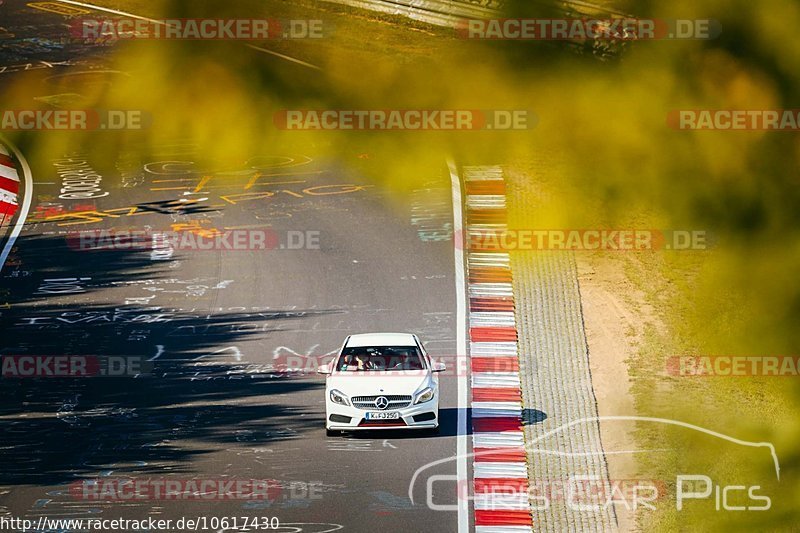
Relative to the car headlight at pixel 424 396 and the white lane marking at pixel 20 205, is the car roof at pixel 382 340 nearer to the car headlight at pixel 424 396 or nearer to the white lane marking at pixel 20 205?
the car headlight at pixel 424 396

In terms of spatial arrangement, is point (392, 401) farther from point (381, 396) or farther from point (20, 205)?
point (20, 205)

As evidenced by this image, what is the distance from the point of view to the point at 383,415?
64.7 ft

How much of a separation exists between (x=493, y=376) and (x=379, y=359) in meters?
2.74

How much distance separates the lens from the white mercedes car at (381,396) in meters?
19.7

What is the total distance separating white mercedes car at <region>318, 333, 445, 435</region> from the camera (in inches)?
777

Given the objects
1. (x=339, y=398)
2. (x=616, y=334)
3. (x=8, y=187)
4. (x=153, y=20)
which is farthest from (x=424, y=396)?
(x=153, y=20)

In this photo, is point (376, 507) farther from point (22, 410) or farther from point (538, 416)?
point (22, 410)

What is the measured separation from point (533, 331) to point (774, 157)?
10168 millimetres

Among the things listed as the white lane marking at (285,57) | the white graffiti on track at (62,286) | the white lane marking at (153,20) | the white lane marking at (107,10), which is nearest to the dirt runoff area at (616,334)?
the white graffiti on track at (62,286)

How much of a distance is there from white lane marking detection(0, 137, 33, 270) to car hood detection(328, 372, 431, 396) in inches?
416

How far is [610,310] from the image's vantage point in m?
25.6

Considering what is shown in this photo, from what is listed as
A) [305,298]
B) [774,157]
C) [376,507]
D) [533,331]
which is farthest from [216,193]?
[376,507]

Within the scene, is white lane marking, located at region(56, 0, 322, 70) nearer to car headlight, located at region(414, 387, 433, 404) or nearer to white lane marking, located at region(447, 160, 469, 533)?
white lane marking, located at region(447, 160, 469, 533)

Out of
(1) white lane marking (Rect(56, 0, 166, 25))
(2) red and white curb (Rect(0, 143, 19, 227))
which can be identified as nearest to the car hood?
(2) red and white curb (Rect(0, 143, 19, 227))
